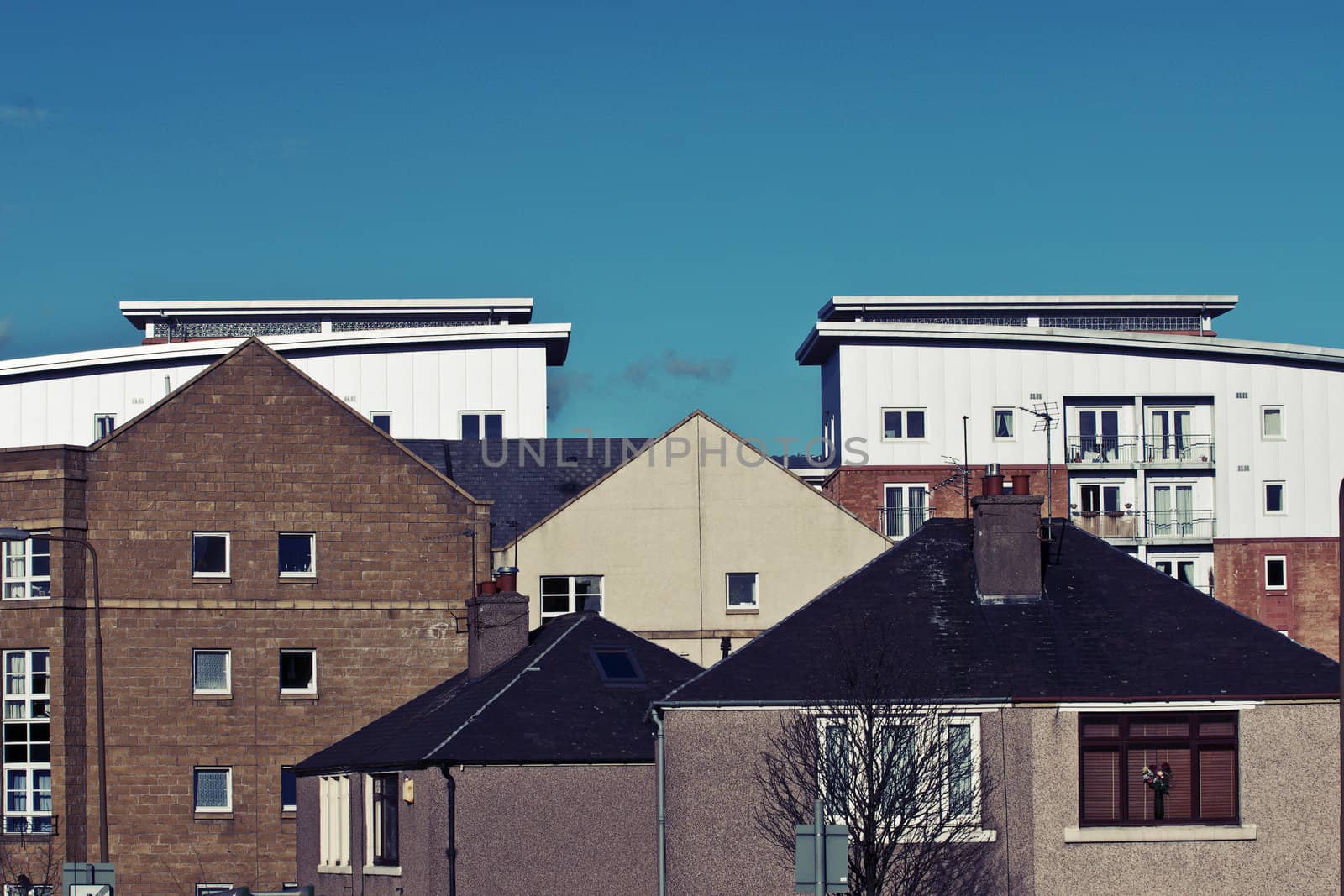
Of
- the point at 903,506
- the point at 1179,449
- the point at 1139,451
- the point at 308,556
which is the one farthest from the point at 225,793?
the point at 1179,449

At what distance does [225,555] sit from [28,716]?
5888mm

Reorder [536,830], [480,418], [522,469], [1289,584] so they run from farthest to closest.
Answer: [480,418] → [1289,584] → [522,469] → [536,830]

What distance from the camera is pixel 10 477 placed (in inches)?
1950

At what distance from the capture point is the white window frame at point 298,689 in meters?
49.9

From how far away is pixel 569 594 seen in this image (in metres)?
56.6

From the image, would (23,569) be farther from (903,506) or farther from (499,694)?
(903,506)

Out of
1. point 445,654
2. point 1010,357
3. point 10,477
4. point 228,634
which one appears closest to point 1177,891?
point 445,654

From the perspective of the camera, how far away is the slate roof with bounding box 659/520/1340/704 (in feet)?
106

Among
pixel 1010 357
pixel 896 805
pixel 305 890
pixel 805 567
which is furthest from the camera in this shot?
pixel 1010 357

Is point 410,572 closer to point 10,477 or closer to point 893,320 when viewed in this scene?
point 10,477

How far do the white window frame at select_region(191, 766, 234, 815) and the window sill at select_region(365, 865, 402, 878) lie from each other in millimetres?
10568

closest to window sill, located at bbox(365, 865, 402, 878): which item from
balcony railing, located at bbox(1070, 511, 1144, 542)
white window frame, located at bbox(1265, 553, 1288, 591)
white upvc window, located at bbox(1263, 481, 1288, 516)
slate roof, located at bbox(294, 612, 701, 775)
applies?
slate roof, located at bbox(294, 612, 701, 775)

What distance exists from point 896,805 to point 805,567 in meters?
25.7

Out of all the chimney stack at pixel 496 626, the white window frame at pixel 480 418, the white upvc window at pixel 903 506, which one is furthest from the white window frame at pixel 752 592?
the white window frame at pixel 480 418
